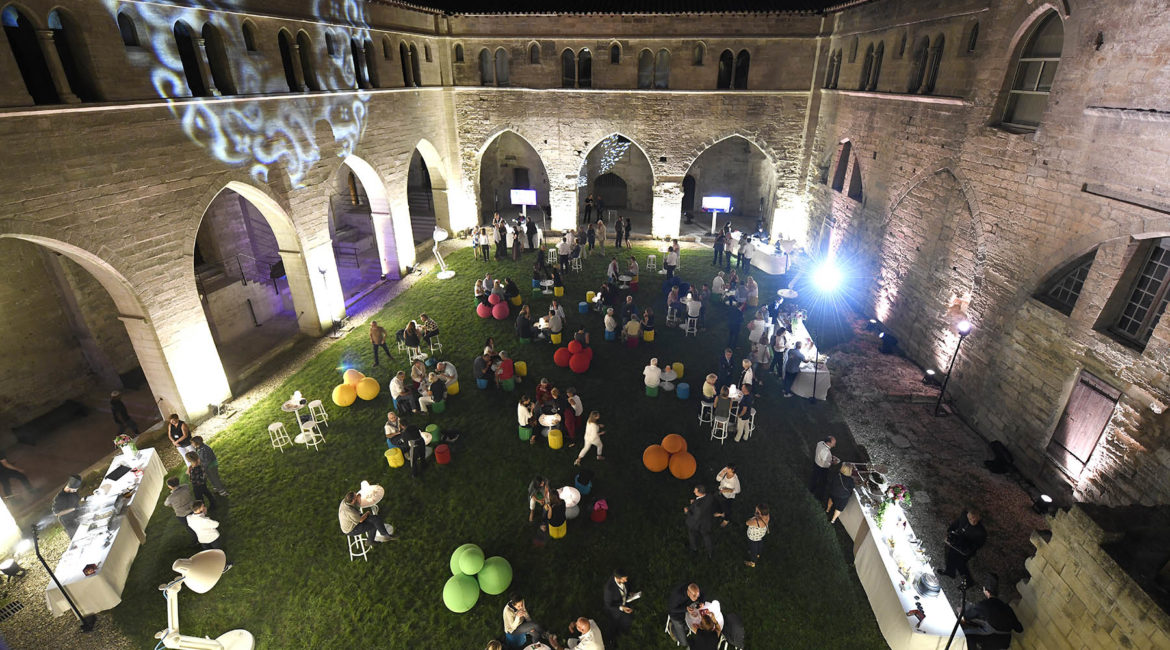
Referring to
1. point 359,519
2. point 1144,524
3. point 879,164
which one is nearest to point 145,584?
point 359,519

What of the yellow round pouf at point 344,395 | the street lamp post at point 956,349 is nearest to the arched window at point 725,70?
the street lamp post at point 956,349

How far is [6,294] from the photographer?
42.8 ft

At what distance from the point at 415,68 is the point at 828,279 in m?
16.4

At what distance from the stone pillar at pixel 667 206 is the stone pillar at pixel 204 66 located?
1550 cm

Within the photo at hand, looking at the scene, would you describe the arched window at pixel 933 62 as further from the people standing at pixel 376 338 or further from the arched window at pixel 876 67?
the people standing at pixel 376 338

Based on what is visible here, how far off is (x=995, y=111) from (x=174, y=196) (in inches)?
660

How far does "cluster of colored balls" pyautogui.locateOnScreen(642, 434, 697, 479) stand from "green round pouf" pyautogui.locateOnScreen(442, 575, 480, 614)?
393cm

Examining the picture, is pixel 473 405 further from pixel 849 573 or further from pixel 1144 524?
pixel 1144 524

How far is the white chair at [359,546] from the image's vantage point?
921 centimetres

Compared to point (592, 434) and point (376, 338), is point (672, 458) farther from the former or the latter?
point (376, 338)

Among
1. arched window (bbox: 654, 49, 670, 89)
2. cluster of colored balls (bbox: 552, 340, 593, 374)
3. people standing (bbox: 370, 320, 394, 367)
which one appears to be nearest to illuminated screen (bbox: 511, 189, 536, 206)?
arched window (bbox: 654, 49, 670, 89)

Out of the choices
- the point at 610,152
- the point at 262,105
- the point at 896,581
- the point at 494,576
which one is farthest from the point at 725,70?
the point at 494,576

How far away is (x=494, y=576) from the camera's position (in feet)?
27.5

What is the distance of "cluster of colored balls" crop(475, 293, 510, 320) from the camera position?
1638 cm
